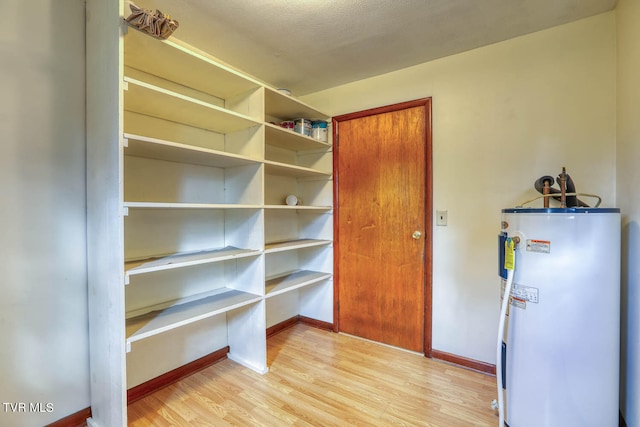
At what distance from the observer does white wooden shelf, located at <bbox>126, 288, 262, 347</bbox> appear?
1.41 metres

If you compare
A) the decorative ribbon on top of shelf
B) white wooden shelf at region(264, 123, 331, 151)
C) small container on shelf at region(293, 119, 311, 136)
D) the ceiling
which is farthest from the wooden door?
the decorative ribbon on top of shelf

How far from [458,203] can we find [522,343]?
40.1 inches

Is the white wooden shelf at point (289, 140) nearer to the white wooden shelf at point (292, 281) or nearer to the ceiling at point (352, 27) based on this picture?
the ceiling at point (352, 27)

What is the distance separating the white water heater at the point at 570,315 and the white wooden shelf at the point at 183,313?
5.10ft

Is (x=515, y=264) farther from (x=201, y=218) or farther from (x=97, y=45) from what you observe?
(x=97, y=45)

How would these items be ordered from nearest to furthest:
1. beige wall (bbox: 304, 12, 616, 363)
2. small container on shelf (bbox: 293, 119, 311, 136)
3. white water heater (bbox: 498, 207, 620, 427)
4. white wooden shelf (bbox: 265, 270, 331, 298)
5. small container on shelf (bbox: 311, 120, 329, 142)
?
1. white water heater (bbox: 498, 207, 620, 427)
2. beige wall (bbox: 304, 12, 616, 363)
3. white wooden shelf (bbox: 265, 270, 331, 298)
4. small container on shelf (bbox: 293, 119, 311, 136)
5. small container on shelf (bbox: 311, 120, 329, 142)

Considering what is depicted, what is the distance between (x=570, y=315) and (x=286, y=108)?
2.26 meters

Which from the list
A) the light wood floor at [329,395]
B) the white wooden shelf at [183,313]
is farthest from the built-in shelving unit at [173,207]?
the light wood floor at [329,395]

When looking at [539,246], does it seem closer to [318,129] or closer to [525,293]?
[525,293]

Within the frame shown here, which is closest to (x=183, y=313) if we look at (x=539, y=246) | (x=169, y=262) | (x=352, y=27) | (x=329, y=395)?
(x=169, y=262)

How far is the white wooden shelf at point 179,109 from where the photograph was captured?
1381 mm

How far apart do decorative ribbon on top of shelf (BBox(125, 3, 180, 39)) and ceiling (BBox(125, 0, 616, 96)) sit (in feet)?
0.23

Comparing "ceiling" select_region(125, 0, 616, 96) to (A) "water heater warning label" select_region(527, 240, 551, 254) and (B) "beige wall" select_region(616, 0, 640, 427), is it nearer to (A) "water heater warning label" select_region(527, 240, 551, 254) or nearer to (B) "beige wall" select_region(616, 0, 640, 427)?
(B) "beige wall" select_region(616, 0, 640, 427)

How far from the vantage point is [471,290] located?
2.03 m
